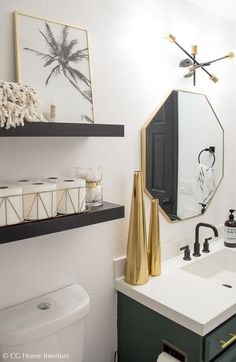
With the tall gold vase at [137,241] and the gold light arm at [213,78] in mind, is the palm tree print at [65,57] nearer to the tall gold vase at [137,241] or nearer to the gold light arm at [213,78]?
the tall gold vase at [137,241]

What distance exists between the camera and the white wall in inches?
47.1

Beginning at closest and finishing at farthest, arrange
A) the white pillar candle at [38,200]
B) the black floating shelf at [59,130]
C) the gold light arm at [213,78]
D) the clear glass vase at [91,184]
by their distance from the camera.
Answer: the black floating shelf at [59,130]
the white pillar candle at [38,200]
the clear glass vase at [91,184]
the gold light arm at [213,78]

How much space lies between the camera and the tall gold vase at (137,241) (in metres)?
1.42

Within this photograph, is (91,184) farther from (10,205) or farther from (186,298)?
(186,298)

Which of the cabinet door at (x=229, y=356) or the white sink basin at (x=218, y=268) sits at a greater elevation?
the white sink basin at (x=218, y=268)

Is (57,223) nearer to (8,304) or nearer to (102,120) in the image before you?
(8,304)

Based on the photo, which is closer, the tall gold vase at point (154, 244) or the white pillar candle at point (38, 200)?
the white pillar candle at point (38, 200)

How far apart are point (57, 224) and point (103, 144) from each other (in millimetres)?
513

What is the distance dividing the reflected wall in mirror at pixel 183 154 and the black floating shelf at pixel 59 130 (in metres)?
0.45

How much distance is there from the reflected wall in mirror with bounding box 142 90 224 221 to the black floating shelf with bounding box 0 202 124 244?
47 centimetres

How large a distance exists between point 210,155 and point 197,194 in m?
0.28

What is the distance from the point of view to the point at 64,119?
4.09 feet

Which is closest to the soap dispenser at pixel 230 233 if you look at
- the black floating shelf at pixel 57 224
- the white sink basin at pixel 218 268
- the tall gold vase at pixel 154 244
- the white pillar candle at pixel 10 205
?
the white sink basin at pixel 218 268

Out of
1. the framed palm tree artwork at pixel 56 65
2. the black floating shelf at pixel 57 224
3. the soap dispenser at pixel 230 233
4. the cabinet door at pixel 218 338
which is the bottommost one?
the cabinet door at pixel 218 338
